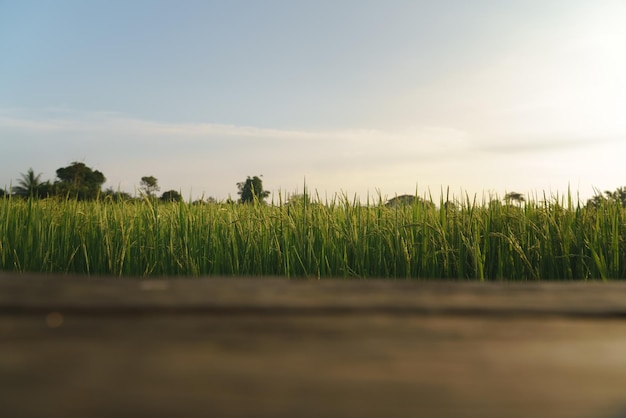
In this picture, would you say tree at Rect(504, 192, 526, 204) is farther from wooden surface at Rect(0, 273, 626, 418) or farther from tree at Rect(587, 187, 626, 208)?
wooden surface at Rect(0, 273, 626, 418)

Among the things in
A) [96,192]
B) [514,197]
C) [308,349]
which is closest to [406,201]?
[514,197]

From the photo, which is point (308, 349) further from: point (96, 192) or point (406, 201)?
point (96, 192)

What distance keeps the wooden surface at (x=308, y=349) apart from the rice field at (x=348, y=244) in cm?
302

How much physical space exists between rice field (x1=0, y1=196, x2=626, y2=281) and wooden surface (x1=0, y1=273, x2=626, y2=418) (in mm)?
Answer: 3018

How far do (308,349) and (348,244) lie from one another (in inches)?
143

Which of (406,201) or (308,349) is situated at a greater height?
(406,201)

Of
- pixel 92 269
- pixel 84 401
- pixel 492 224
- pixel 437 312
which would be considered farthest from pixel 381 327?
pixel 92 269

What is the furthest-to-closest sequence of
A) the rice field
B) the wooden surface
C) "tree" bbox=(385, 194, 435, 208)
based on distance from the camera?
"tree" bbox=(385, 194, 435, 208) → the rice field → the wooden surface

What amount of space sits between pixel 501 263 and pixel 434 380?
3.70m

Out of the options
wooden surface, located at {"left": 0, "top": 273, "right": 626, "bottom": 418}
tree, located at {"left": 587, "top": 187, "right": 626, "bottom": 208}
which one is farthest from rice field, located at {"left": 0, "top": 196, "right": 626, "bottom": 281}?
wooden surface, located at {"left": 0, "top": 273, "right": 626, "bottom": 418}

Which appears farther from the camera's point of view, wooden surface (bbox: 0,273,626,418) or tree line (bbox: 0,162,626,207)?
tree line (bbox: 0,162,626,207)

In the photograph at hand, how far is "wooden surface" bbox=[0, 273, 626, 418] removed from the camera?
0.75 metres

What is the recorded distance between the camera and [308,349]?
85 cm

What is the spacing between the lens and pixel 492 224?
476cm
